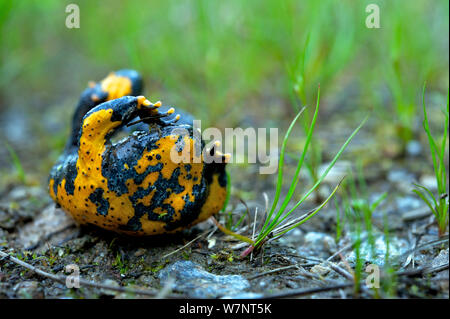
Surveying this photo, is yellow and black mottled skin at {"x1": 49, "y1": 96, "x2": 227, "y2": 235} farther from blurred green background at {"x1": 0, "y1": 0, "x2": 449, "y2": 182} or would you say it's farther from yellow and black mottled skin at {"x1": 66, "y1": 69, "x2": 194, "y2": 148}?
blurred green background at {"x1": 0, "y1": 0, "x2": 449, "y2": 182}

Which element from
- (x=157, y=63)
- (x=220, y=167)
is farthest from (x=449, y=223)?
(x=157, y=63)

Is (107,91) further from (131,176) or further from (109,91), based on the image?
(131,176)

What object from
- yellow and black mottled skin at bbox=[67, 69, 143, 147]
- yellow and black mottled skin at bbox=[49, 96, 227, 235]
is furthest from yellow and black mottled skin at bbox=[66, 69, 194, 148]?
yellow and black mottled skin at bbox=[49, 96, 227, 235]

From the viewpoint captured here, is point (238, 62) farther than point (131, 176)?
Yes

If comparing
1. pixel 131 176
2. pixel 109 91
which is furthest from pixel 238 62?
pixel 131 176

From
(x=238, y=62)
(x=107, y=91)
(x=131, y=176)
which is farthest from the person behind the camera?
Result: (x=238, y=62)

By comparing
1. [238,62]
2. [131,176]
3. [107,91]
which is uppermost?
[238,62]
